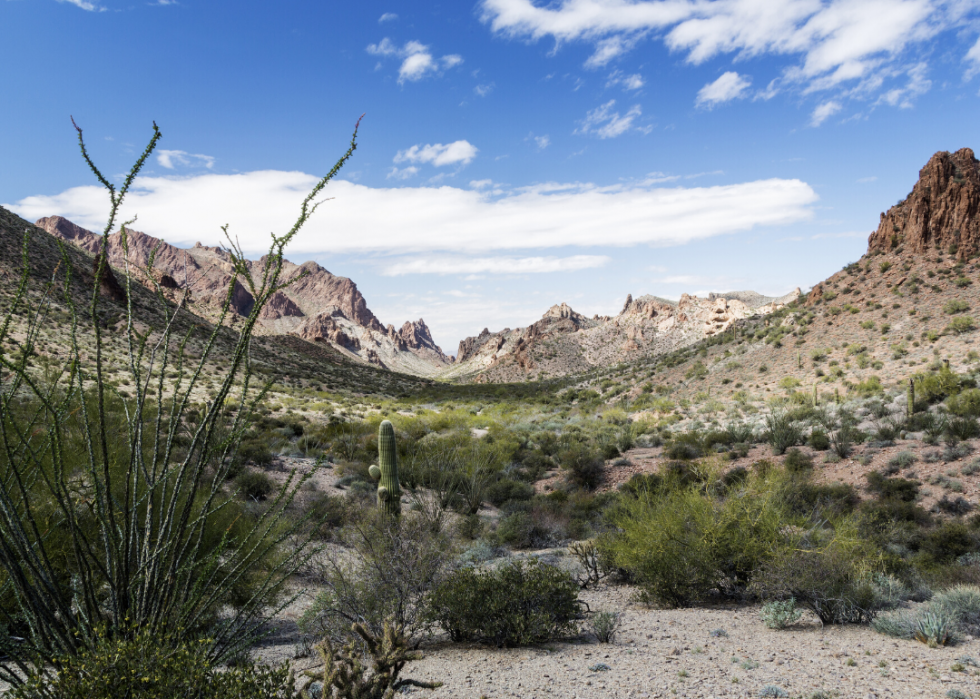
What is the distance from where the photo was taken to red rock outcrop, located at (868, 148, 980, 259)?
3359 cm

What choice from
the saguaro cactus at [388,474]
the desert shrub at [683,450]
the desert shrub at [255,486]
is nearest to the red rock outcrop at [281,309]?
the desert shrub at [683,450]

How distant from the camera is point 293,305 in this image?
179625mm

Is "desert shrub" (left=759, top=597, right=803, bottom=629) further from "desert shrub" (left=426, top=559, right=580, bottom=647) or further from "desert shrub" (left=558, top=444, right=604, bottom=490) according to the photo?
"desert shrub" (left=558, top=444, right=604, bottom=490)

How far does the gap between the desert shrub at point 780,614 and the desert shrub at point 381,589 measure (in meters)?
4.52

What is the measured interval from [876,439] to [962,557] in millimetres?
8059

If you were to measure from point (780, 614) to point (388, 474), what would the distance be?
28.1 feet

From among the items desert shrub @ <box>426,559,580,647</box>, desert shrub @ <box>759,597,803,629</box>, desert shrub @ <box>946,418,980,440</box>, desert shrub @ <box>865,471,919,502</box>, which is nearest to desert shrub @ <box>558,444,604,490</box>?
desert shrub @ <box>865,471,919,502</box>

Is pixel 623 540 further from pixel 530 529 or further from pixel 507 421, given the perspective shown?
pixel 507 421

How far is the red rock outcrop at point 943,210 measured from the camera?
33.6m

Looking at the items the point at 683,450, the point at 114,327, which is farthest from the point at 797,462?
the point at 114,327

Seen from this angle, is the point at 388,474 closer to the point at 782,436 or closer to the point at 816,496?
the point at 816,496

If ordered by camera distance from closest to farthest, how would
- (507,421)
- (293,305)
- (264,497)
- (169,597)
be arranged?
(169,597) < (264,497) < (507,421) < (293,305)

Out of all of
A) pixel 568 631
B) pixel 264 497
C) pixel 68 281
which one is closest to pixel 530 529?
pixel 568 631

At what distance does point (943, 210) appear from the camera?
1366 inches
